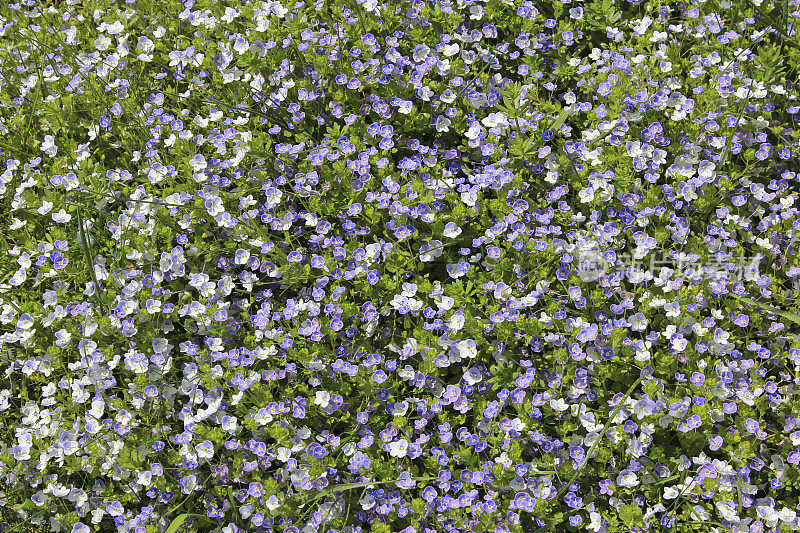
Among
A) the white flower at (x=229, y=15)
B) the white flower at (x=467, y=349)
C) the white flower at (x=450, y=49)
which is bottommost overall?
the white flower at (x=467, y=349)

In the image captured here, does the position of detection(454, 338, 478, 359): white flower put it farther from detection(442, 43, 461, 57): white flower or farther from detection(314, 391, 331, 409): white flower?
detection(442, 43, 461, 57): white flower

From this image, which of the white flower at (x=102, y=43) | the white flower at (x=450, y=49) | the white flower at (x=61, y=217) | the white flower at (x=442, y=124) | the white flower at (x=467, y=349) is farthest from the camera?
the white flower at (x=102, y=43)

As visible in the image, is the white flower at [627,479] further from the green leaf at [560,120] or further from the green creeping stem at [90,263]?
the green creeping stem at [90,263]

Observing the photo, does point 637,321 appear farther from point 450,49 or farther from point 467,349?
point 450,49

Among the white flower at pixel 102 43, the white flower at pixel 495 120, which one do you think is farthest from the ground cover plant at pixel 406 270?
the white flower at pixel 102 43

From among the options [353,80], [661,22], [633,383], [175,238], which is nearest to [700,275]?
[633,383]

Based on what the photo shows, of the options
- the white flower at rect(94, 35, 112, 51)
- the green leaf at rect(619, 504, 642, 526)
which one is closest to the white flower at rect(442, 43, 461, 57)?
the white flower at rect(94, 35, 112, 51)

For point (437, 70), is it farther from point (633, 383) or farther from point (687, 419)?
point (687, 419)
